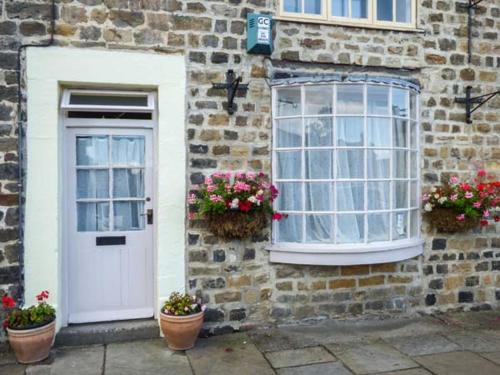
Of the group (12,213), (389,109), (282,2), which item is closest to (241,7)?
(282,2)

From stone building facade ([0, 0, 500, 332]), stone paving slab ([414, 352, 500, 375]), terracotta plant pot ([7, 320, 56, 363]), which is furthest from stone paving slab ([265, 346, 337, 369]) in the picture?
terracotta plant pot ([7, 320, 56, 363])

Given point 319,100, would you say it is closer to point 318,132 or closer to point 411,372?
point 318,132

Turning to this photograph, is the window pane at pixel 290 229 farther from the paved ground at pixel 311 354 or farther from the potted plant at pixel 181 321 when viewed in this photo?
the potted plant at pixel 181 321

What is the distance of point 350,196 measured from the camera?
16.7 ft

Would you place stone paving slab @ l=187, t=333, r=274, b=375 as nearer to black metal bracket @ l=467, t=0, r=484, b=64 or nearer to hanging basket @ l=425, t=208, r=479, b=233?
hanging basket @ l=425, t=208, r=479, b=233

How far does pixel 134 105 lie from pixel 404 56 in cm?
Result: 330

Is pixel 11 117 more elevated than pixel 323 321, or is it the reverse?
pixel 11 117

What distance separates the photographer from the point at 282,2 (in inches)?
201

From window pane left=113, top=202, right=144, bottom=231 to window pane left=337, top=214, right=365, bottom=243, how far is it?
2.26 metres

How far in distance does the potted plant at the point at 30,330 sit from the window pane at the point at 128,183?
133 centimetres

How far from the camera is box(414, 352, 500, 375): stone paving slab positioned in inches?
157

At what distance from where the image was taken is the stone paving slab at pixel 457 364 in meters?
3.99

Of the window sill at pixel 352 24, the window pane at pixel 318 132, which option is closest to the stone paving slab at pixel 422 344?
the window pane at pixel 318 132

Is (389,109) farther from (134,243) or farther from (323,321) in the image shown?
(134,243)
